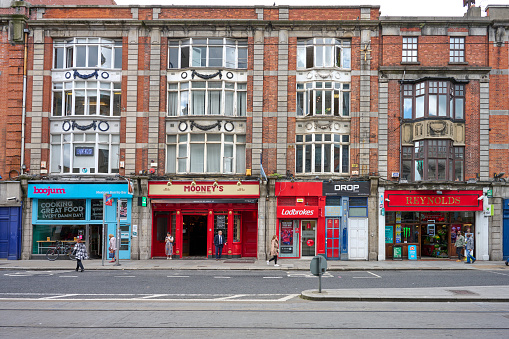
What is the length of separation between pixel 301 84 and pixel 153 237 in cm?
1286

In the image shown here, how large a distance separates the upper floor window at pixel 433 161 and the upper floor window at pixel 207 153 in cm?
975

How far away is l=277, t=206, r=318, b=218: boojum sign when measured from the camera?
27469mm

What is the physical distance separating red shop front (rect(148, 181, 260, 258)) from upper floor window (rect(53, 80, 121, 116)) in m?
5.45

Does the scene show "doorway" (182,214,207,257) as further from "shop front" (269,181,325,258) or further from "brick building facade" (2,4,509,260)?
"shop front" (269,181,325,258)

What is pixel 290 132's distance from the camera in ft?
91.7

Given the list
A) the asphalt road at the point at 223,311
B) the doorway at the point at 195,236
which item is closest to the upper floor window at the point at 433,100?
the asphalt road at the point at 223,311

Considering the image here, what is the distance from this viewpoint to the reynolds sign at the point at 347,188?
89.4ft

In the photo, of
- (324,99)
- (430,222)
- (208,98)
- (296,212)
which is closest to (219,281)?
(296,212)

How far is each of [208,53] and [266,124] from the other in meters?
5.50

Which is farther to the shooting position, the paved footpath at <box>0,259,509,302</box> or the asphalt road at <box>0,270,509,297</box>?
the asphalt road at <box>0,270,509,297</box>

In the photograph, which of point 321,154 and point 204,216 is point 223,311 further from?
point 321,154

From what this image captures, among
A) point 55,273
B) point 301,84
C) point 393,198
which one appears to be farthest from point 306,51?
point 55,273

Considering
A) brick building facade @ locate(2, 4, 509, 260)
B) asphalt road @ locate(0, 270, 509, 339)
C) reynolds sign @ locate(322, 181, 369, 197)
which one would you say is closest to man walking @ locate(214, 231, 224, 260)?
brick building facade @ locate(2, 4, 509, 260)

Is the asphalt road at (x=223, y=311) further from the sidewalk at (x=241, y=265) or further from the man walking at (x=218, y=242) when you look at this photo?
the man walking at (x=218, y=242)
